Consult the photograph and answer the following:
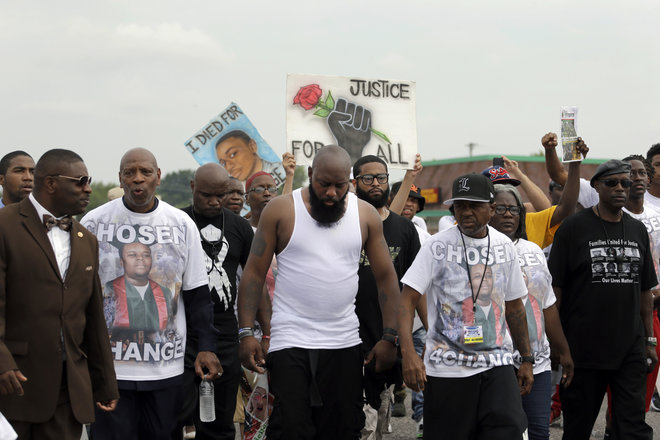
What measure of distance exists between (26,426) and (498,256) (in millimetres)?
2947

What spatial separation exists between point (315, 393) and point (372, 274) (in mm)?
1236

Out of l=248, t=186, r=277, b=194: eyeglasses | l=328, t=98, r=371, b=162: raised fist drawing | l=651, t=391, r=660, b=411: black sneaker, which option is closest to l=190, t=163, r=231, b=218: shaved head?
l=248, t=186, r=277, b=194: eyeglasses

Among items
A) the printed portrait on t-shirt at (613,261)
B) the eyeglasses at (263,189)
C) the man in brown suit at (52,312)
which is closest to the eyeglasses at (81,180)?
the man in brown suit at (52,312)

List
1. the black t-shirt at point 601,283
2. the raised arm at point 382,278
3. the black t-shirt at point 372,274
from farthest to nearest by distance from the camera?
the black t-shirt at point 601,283
the black t-shirt at point 372,274
the raised arm at point 382,278

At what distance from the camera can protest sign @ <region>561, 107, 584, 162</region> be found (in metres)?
7.50

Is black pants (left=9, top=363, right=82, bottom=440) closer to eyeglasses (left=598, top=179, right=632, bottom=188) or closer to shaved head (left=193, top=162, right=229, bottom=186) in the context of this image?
shaved head (left=193, top=162, right=229, bottom=186)

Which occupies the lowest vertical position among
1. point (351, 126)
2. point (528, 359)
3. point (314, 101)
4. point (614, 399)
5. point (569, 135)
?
point (614, 399)

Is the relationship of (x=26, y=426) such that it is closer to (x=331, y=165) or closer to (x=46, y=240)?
(x=46, y=240)

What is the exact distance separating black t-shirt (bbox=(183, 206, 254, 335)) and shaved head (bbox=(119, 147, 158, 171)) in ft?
3.78

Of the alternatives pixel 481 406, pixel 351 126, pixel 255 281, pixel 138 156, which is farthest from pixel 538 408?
pixel 351 126

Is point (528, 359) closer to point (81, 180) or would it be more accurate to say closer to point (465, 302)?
point (465, 302)

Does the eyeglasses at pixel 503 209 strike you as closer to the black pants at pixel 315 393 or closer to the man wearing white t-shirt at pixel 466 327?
the man wearing white t-shirt at pixel 466 327

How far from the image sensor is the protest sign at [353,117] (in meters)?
9.17

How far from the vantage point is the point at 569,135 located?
24.9 ft
